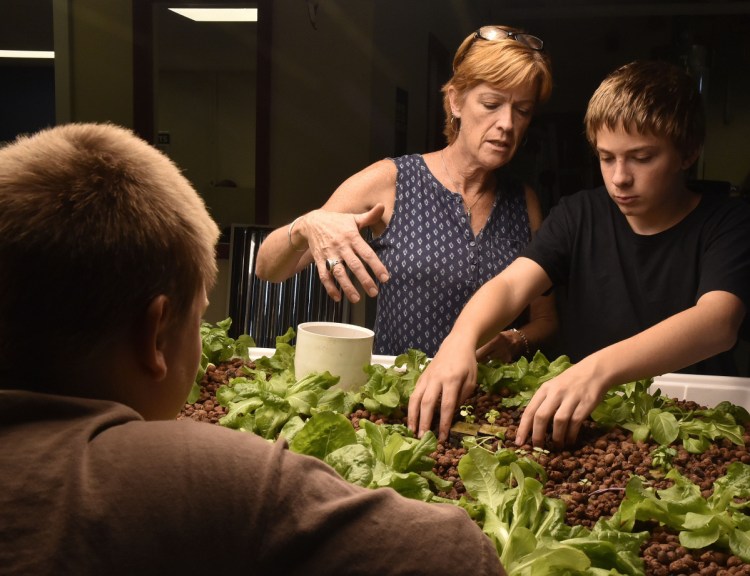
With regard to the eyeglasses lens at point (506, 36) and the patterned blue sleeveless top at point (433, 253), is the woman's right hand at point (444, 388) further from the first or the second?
the eyeglasses lens at point (506, 36)

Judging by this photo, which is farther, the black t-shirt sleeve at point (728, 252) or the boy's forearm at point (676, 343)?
the black t-shirt sleeve at point (728, 252)

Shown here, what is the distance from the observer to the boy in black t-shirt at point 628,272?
913 mm

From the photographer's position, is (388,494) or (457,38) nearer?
Result: (388,494)

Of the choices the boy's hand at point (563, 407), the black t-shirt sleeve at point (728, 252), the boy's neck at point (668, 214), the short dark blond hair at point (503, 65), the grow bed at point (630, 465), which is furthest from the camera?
the short dark blond hair at point (503, 65)

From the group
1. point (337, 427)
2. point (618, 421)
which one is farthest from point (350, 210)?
point (337, 427)

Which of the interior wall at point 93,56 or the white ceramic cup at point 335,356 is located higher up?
the interior wall at point 93,56

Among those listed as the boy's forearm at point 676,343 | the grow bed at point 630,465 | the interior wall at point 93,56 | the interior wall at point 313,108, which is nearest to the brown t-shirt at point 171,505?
the grow bed at point 630,465

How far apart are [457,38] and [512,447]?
1.13 metres

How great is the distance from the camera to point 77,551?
0.37 m

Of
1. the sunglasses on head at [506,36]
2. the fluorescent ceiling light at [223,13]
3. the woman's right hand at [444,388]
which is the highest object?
the fluorescent ceiling light at [223,13]

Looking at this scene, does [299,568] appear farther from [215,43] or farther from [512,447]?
[215,43]

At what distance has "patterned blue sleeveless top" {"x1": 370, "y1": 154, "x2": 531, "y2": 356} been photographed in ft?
4.82

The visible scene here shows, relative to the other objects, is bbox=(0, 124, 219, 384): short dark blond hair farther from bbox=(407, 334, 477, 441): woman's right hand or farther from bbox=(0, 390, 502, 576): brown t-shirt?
bbox=(407, 334, 477, 441): woman's right hand

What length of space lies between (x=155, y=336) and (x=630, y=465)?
0.56m
